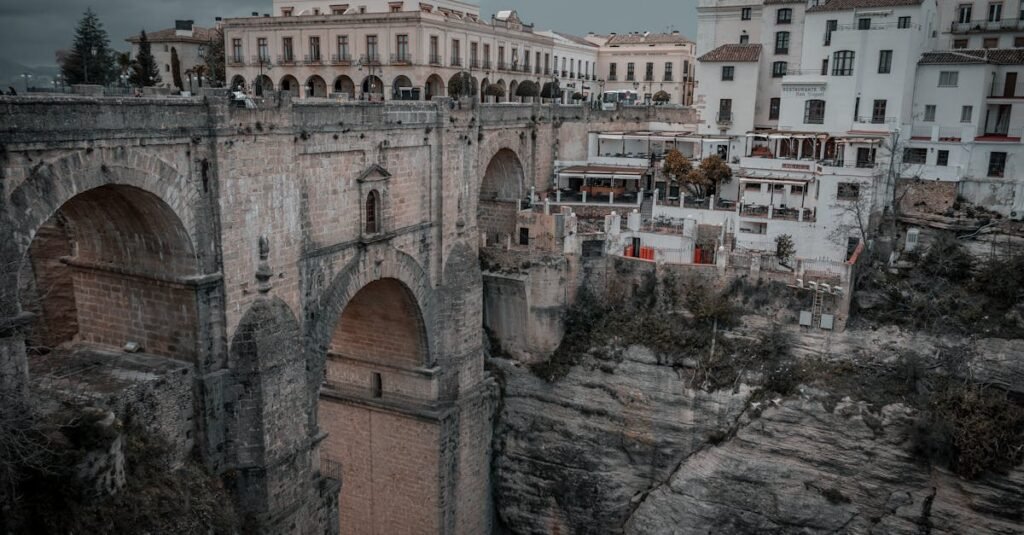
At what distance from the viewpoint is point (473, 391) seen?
23266mm

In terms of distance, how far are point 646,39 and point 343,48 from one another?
23.2 meters

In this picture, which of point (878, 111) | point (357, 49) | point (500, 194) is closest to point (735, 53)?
point (878, 111)

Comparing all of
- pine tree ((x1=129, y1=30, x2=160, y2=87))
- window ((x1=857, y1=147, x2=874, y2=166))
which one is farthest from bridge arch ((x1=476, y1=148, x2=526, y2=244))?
pine tree ((x1=129, y1=30, x2=160, y2=87))

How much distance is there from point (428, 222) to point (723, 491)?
1088cm

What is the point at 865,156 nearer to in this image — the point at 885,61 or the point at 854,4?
the point at 885,61

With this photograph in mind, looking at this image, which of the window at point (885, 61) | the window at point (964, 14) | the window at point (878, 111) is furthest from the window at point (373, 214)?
the window at point (964, 14)

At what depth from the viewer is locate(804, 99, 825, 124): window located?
29.3 m

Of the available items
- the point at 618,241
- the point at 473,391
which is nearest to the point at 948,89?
the point at 618,241

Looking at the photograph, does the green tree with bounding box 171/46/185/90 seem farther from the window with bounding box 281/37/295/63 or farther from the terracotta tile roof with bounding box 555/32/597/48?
the terracotta tile roof with bounding box 555/32/597/48

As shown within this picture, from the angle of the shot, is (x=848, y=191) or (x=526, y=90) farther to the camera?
(x=526, y=90)

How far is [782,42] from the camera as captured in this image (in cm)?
3222

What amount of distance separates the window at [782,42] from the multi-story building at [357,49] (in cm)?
1310

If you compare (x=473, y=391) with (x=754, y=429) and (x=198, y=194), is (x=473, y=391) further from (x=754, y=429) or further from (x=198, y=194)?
(x=198, y=194)

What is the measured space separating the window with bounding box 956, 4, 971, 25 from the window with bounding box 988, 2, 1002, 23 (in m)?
0.75
